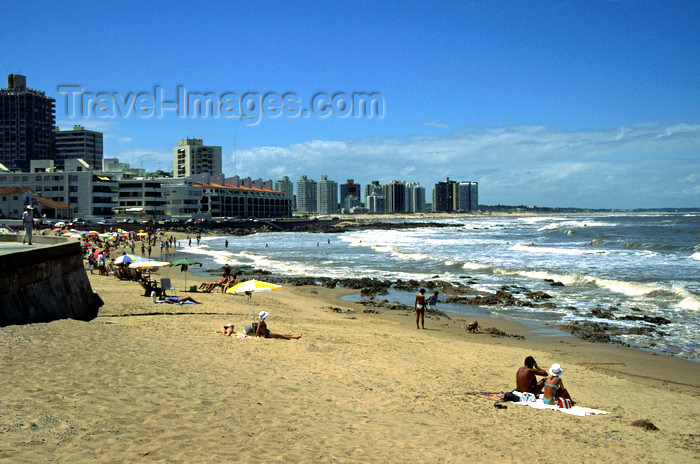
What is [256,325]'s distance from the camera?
1317 cm

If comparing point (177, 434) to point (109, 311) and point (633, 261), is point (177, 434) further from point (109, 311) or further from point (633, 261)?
point (633, 261)

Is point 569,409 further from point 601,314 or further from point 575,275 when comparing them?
point 575,275

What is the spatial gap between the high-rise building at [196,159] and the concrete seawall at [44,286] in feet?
532

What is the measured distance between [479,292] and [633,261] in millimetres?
17886

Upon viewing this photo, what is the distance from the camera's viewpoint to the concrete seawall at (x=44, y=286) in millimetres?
10352

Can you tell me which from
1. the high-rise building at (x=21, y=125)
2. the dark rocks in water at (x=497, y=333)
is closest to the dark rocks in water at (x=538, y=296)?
the dark rocks in water at (x=497, y=333)

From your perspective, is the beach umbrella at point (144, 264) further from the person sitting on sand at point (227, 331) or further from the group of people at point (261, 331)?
the group of people at point (261, 331)

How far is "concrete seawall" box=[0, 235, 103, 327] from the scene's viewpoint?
34.0ft

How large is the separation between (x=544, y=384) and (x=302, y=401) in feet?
13.5

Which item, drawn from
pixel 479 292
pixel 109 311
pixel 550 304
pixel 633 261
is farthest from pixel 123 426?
pixel 633 261

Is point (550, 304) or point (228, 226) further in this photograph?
point (228, 226)

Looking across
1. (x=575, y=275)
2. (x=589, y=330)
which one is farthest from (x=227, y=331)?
(x=575, y=275)

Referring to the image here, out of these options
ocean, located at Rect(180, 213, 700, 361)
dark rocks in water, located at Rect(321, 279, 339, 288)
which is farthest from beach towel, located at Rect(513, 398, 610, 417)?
dark rocks in water, located at Rect(321, 279, 339, 288)

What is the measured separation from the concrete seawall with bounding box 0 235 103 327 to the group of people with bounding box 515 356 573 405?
9.07 metres
